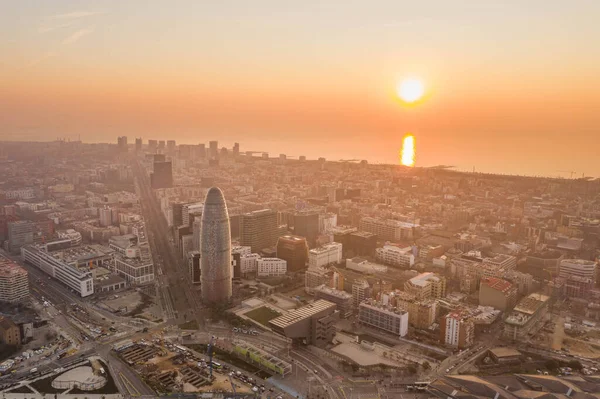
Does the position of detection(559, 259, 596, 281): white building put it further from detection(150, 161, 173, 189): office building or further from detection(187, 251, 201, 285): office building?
detection(150, 161, 173, 189): office building

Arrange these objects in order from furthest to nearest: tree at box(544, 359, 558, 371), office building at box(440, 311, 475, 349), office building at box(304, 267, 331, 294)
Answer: office building at box(304, 267, 331, 294)
office building at box(440, 311, 475, 349)
tree at box(544, 359, 558, 371)

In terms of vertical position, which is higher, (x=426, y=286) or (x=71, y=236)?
(x=71, y=236)

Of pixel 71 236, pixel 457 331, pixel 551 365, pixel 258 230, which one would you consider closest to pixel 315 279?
pixel 258 230

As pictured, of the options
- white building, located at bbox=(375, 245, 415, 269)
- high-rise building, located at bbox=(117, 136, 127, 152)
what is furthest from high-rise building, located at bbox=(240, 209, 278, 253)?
high-rise building, located at bbox=(117, 136, 127, 152)

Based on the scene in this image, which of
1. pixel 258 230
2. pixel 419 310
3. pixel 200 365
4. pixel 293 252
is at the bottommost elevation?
pixel 200 365

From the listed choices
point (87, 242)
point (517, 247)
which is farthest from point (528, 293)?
point (87, 242)

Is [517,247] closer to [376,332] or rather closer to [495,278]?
[495,278]

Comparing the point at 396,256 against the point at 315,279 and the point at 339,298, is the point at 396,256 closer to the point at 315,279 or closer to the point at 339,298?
the point at 315,279
